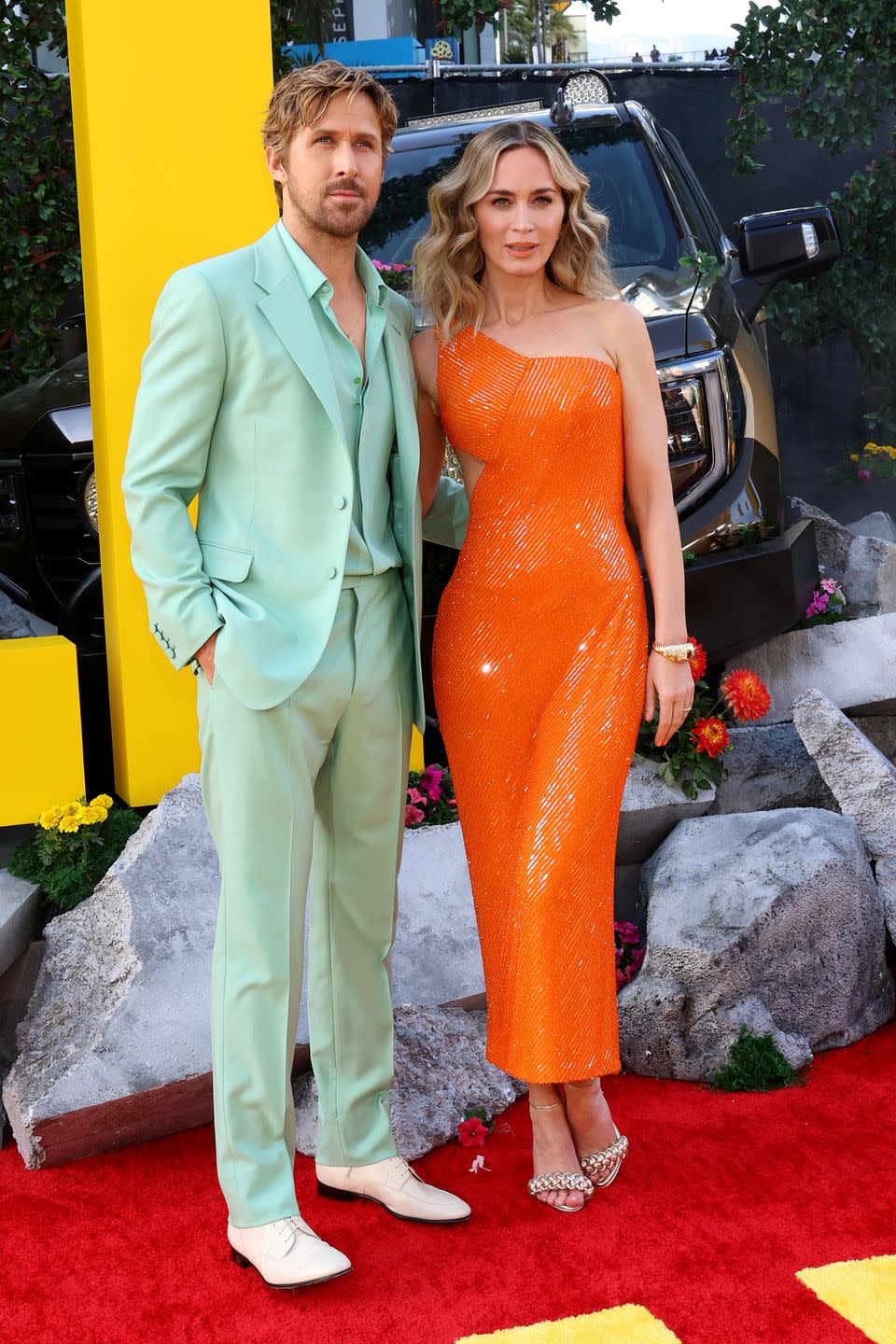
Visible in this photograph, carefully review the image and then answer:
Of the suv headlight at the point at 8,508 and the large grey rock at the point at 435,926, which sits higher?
the suv headlight at the point at 8,508

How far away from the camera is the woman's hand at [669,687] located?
117 inches

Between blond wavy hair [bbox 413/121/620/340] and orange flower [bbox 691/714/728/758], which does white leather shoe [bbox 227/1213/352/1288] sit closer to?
blond wavy hair [bbox 413/121/620/340]

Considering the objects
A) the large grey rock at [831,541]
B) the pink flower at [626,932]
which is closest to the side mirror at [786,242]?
the large grey rock at [831,541]

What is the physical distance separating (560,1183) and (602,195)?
349 cm

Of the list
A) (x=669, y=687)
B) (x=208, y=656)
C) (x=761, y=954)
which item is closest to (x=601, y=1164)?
(x=761, y=954)

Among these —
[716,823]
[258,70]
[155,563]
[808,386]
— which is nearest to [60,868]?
[155,563]

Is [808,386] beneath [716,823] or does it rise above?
above

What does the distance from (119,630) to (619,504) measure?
1.60 metres

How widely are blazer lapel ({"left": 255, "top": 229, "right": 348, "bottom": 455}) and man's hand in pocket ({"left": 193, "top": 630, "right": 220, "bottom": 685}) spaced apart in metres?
0.44

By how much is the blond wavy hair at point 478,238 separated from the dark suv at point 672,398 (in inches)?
49.7

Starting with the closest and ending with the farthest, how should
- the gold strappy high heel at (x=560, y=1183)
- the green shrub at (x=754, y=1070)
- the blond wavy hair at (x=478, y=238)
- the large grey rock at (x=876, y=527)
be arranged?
the blond wavy hair at (x=478, y=238) < the gold strappy high heel at (x=560, y=1183) < the green shrub at (x=754, y=1070) < the large grey rock at (x=876, y=527)

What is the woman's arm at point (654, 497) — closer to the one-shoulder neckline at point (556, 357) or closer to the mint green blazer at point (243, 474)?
the one-shoulder neckline at point (556, 357)

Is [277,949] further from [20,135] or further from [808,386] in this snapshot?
[808,386]

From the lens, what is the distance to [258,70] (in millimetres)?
3709
